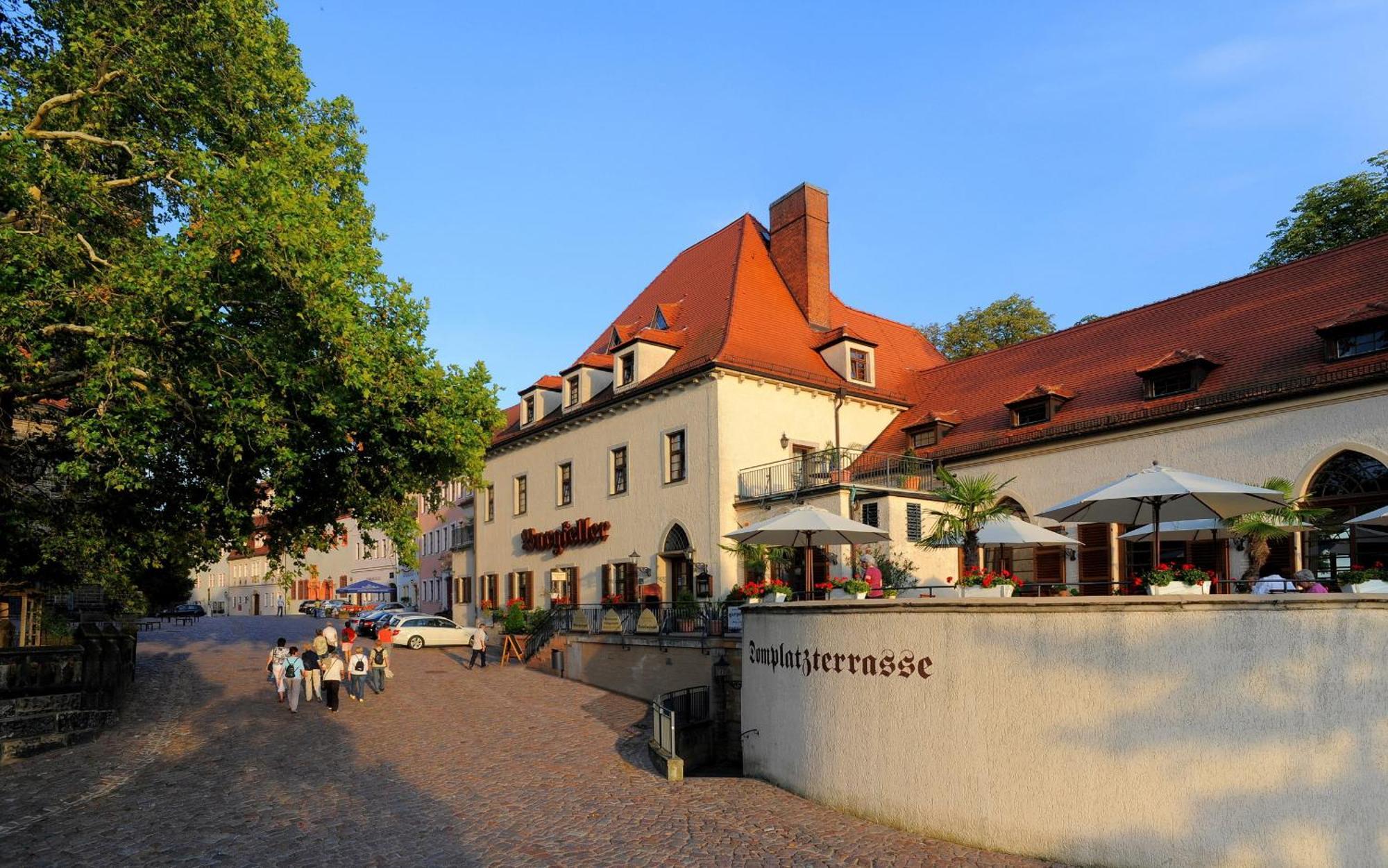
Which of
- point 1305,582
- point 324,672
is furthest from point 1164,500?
point 324,672

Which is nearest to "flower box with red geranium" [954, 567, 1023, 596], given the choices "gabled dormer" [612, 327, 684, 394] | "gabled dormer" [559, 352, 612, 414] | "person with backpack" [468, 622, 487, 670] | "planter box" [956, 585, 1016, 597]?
"planter box" [956, 585, 1016, 597]

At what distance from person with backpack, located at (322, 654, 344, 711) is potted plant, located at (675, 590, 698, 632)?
7.37 meters

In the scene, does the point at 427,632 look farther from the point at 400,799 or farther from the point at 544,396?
the point at 400,799

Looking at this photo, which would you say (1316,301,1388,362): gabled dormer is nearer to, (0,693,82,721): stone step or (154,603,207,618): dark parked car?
(0,693,82,721): stone step

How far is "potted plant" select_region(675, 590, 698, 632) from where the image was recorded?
22.6 meters

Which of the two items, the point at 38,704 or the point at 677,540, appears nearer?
the point at 38,704

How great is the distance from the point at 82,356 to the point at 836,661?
11.3m

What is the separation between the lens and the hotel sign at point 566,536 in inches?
1228

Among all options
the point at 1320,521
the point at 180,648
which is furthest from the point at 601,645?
the point at 180,648

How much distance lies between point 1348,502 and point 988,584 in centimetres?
987

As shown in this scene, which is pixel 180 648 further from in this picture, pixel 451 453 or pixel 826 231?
pixel 826 231

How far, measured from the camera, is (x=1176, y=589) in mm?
10758

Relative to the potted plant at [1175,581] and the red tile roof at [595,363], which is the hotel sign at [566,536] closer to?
the red tile roof at [595,363]

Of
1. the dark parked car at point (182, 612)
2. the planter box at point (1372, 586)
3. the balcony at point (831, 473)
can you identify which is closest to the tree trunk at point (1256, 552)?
the planter box at point (1372, 586)
